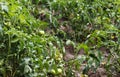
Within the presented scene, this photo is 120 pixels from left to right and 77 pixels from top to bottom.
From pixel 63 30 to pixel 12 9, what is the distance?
1.19 meters

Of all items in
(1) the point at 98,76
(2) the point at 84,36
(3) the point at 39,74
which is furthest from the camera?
(2) the point at 84,36

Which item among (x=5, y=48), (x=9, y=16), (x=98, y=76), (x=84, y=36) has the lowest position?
(x=98, y=76)

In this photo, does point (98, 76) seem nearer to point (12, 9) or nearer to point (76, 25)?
→ point (76, 25)

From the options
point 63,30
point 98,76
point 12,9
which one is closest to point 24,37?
point 12,9

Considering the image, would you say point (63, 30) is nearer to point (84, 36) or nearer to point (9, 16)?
point (84, 36)

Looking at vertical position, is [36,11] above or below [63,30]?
above

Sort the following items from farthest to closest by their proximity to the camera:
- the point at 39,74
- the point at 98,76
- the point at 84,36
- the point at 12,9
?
the point at 84,36, the point at 98,76, the point at 12,9, the point at 39,74

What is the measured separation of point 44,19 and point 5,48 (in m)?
1.34

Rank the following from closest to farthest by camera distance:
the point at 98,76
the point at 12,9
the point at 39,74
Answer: the point at 39,74 < the point at 12,9 < the point at 98,76

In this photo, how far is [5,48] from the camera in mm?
2738

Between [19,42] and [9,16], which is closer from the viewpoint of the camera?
[19,42]

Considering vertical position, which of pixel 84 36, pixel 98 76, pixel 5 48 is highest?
pixel 5 48

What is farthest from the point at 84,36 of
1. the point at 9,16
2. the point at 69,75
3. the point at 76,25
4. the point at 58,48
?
the point at 9,16

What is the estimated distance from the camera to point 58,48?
11.2 feet
